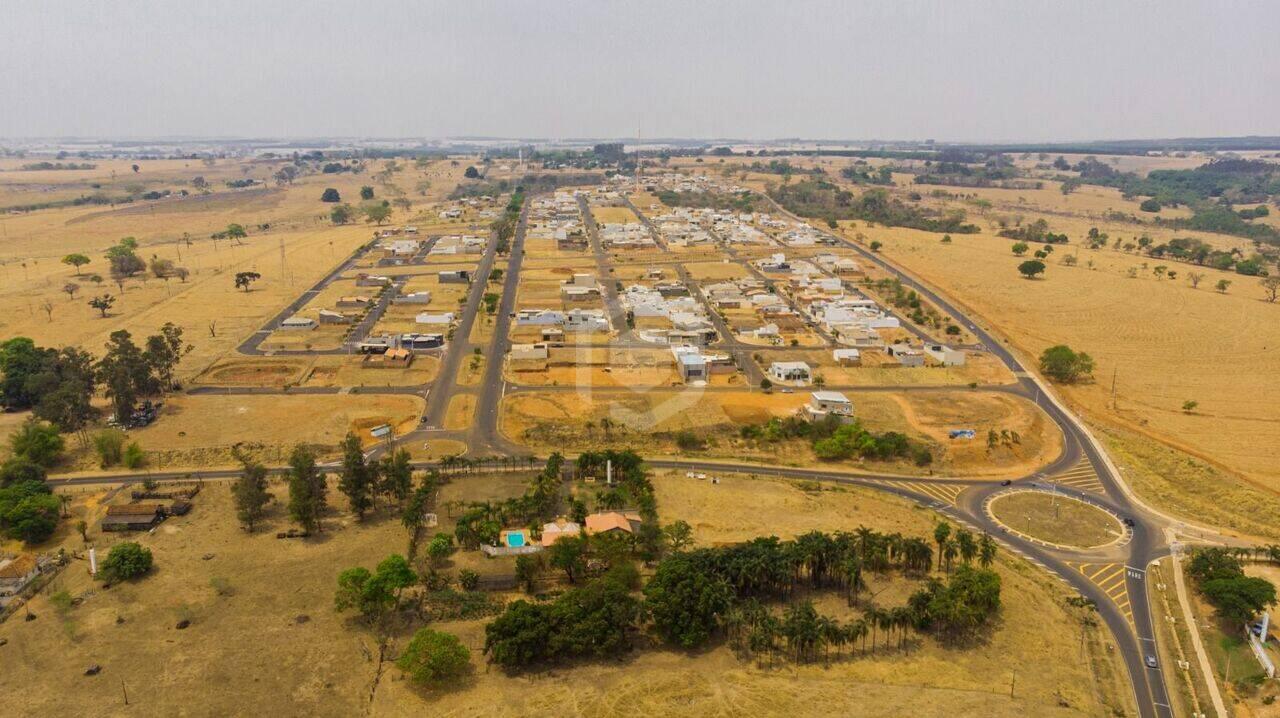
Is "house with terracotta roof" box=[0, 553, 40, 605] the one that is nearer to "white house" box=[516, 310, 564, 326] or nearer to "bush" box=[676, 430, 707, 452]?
"bush" box=[676, 430, 707, 452]

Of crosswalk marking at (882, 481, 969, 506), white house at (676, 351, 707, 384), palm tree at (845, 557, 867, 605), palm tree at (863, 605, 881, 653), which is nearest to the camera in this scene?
palm tree at (863, 605, 881, 653)

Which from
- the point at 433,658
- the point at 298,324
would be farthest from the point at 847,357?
the point at 298,324

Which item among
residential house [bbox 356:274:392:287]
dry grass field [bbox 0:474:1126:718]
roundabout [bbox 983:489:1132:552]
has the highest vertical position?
residential house [bbox 356:274:392:287]

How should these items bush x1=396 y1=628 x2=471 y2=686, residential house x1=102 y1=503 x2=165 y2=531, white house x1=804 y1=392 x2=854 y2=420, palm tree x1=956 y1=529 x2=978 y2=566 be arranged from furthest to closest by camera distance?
white house x1=804 y1=392 x2=854 y2=420 < residential house x1=102 y1=503 x2=165 y2=531 < palm tree x1=956 y1=529 x2=978 y2=566 < bush x1=396 y1=628 x2=471 y2=686

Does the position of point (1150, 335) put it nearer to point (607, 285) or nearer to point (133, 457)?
point (607, 285)

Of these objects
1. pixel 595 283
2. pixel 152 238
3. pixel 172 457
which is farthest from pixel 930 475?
pixel 152 238

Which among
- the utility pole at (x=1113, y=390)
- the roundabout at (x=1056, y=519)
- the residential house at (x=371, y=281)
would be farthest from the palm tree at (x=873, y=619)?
the residential house at (x=371, y=281)

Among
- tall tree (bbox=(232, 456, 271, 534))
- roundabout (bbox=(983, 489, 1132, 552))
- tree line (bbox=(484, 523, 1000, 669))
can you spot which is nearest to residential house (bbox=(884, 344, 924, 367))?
roundabout (bbox=(983, 489, 1132, 552))

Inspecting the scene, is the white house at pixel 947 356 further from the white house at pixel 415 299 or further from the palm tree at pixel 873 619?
the white house at pixel 415 299
